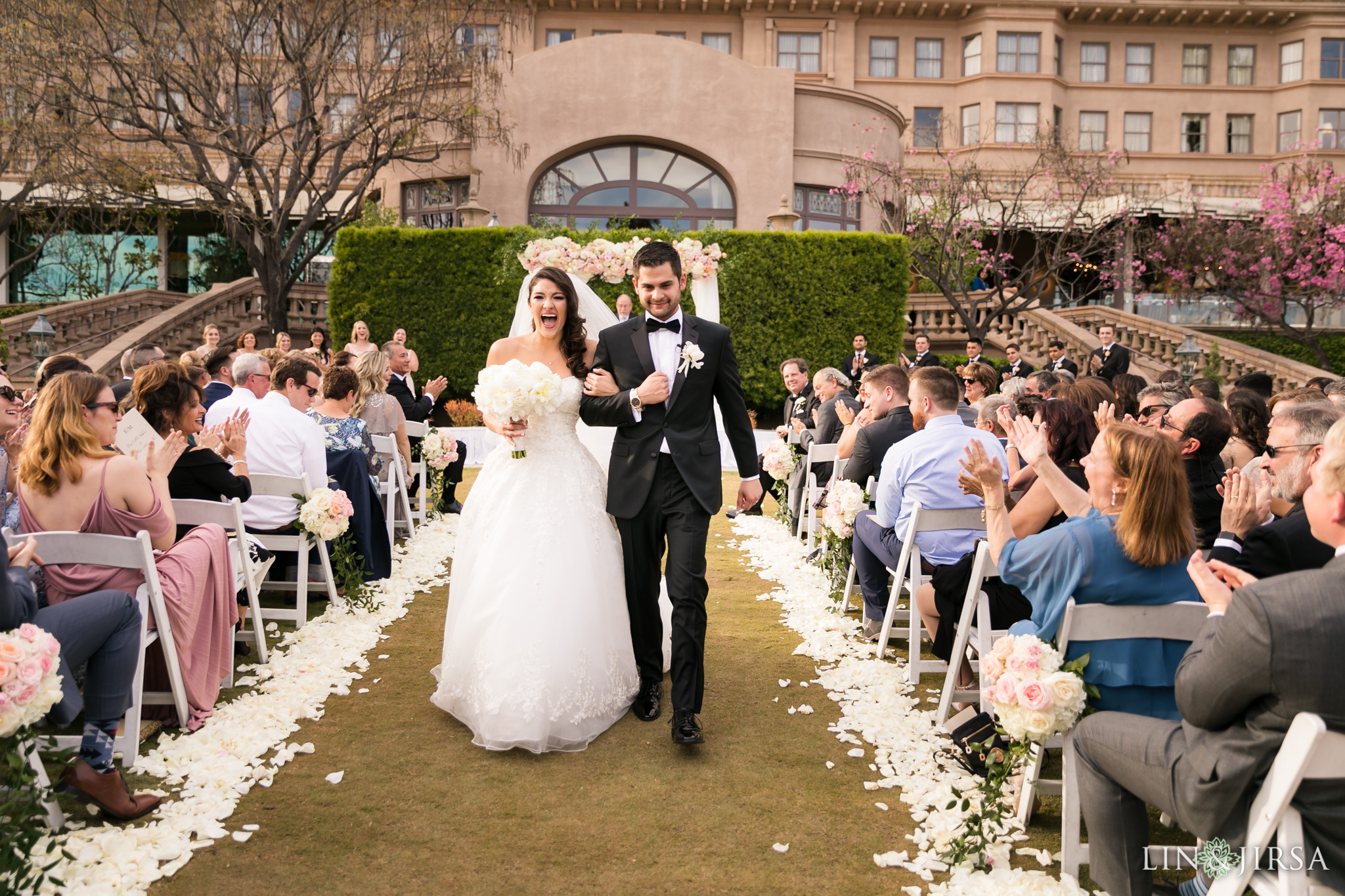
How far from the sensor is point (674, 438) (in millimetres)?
4367

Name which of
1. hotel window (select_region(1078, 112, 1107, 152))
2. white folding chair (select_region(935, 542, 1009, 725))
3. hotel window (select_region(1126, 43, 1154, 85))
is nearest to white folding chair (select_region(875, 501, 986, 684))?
white folding chair (select_region(935, 542, 1009, 725))

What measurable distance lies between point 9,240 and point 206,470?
30054mm

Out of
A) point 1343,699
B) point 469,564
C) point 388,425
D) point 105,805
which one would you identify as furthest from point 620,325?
point 388,425

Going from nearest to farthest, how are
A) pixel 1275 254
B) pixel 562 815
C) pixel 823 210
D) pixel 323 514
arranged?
pixel 562 815 → pixel 323 514 → pixel 1275 254 → pixel 823 210

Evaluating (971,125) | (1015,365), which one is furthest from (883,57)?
(1015,365)

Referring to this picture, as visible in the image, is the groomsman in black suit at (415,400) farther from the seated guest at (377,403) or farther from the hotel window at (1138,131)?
the hotel window at (1138,131)

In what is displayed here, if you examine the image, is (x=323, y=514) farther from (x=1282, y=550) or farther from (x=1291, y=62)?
(x=1291, y=62)

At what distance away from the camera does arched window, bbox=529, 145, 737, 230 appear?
23406 millimetres

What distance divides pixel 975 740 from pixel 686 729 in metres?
1.28

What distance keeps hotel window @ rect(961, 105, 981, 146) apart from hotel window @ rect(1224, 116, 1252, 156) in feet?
30.8

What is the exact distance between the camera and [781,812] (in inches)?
146

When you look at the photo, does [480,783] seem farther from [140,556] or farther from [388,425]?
[388,425]

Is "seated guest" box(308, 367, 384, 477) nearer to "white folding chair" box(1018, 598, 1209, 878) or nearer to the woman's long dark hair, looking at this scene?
the woman's long dark hair

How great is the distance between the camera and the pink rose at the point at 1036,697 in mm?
3020
